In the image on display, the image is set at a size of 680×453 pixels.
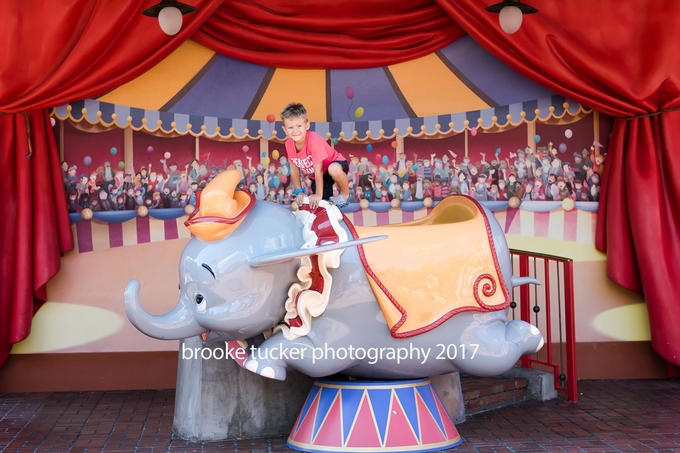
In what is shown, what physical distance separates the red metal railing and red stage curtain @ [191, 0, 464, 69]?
1.70m

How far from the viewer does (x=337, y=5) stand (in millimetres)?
5523

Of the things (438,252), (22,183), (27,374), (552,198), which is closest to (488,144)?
(552,198)

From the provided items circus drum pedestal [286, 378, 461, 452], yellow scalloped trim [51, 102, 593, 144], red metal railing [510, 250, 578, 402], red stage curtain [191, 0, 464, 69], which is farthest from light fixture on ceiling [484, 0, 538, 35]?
circus drum pedestal [286, 378, 461, 452]

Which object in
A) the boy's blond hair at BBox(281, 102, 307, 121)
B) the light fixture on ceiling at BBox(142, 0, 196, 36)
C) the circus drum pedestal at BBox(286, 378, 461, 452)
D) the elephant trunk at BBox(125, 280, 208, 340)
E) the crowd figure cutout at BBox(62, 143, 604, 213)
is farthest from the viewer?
the crowd figure cutout at BBox(62, 143, 604, 213)

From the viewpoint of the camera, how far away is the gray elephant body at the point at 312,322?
3.52 m

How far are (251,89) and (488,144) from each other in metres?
1.78

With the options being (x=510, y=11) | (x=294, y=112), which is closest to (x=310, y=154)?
(x=294, y=112)

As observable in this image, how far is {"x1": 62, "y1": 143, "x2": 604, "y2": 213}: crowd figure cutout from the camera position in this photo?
5.59 meters

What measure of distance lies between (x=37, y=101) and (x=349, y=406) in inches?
116

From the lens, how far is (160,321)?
3541mm

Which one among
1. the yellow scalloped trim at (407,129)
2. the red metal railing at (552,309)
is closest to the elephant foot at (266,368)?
the red metal railing at (552,309)

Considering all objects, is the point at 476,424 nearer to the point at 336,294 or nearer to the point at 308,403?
the point at 308,403

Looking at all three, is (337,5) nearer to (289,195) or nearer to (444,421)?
(289,195)

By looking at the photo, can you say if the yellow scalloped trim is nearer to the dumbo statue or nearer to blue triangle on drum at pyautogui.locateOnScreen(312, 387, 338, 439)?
the dumbo statue
